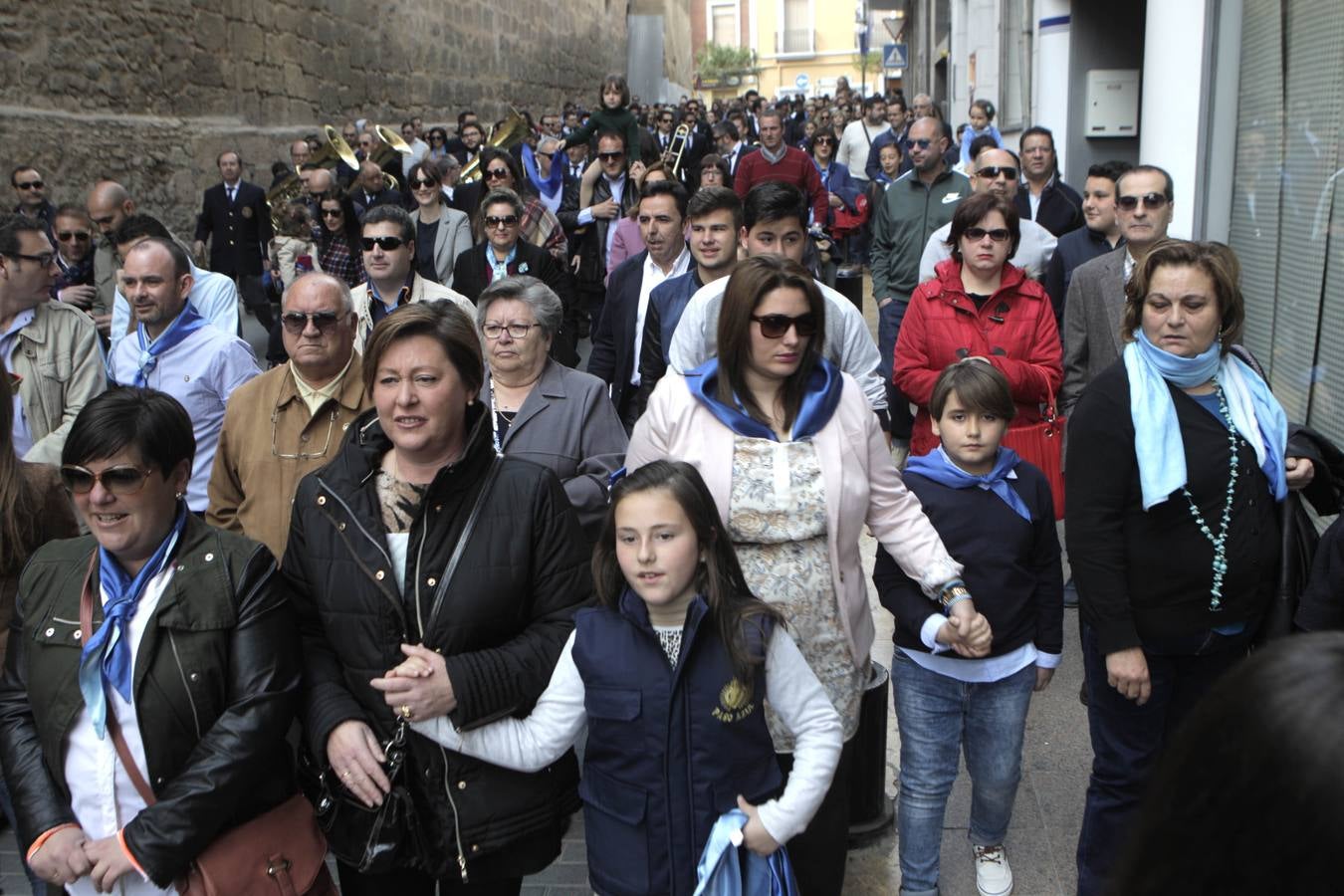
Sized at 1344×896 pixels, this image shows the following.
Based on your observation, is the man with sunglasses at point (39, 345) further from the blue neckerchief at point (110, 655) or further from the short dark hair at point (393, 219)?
the blue neckerchief at point (110, 655)


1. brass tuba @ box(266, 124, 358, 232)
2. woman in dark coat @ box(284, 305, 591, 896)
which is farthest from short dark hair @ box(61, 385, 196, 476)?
brass tuba @ box(266, 124, 358, 232)

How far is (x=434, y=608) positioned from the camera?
280cm

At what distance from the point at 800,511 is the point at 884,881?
4.70ft

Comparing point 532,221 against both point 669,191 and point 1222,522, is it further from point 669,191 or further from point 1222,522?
point 1222,522

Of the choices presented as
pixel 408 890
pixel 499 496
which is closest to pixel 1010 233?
pixel 499 496

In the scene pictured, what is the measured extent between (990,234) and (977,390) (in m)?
1.53

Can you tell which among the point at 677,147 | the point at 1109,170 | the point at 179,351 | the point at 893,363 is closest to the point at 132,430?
the point at 179,351

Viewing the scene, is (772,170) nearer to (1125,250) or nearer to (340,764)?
(1125,250)

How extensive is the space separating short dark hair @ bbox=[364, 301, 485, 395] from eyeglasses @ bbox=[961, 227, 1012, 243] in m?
2.46

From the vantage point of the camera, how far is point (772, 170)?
10516mm

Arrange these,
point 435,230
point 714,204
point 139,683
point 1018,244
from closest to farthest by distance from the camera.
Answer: point 139,683 → point 714,204 → point 1018,244 → point 435,230

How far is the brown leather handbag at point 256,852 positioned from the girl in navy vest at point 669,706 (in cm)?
38

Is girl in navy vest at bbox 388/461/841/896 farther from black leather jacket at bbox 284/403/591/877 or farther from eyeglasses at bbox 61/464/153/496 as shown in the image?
eyeglasses at bbox 61/464/153/496

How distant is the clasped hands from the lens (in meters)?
2.69
